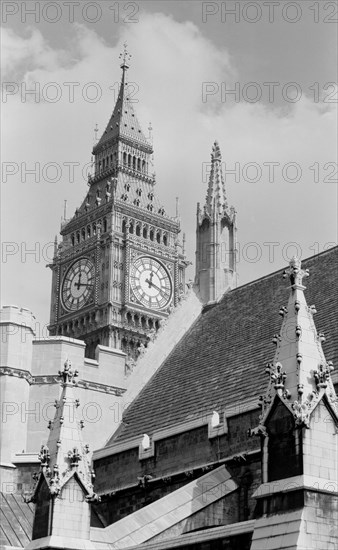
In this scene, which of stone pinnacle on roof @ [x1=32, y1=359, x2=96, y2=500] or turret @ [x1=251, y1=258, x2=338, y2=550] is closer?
turret @ [x1=251, y1=258, x2=338, y2=550]

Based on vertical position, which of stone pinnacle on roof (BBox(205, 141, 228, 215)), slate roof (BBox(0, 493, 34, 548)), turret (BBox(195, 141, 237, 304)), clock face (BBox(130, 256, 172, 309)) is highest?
clock face (BBox(130, 256, 172, 309))

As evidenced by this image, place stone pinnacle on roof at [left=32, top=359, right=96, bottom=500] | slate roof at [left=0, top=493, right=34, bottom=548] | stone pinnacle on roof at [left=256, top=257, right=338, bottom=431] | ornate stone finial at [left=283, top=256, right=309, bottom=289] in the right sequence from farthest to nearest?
slate roof at [left=0, top=493, right=34, bottom=548]
stone pinnacle on roof at [left=32, top=359, right=96, bottom=500]
ornate stone finial at [left=283, top=256, right=309, bottom=289]
stone pinnacle on roof at [left=256, top=257, right=338, bottom=431]

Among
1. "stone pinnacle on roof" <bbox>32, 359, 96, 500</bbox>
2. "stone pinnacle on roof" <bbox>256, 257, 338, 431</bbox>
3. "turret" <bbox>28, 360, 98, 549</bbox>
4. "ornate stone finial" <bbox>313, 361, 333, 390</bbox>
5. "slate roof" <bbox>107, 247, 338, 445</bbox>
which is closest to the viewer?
"stone pinnacle on roof" <bbox>256, 257, 338, 431</bbox>

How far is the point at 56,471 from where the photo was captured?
841 inches

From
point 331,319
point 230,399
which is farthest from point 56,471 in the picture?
point 331,319

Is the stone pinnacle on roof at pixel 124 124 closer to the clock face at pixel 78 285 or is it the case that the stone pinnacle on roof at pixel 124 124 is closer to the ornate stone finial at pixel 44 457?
the clock face at pixel 78 285

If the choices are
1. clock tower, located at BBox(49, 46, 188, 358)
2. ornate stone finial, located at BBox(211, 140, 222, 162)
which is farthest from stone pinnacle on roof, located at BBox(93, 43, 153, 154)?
ornate stone finial, located at BBox(211, 140, 222, 162)

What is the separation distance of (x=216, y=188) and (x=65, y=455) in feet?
59.4

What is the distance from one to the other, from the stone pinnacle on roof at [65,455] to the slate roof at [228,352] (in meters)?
4.19

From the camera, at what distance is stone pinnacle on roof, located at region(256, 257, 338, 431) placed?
17094 mm

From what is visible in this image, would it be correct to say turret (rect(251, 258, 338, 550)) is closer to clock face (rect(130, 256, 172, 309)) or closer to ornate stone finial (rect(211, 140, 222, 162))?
ornate stone finial (rect(211, 140, 222, 162))

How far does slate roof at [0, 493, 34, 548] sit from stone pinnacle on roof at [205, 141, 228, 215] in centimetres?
1345

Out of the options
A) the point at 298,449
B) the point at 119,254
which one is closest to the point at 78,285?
the point at 119,254

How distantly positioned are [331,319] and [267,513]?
984cm
